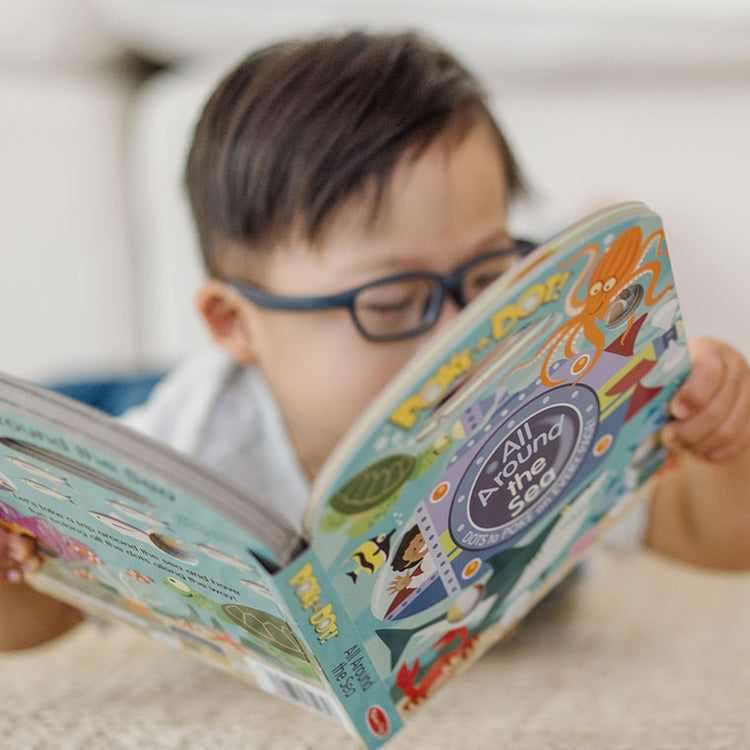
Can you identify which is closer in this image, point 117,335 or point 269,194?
point 269,194

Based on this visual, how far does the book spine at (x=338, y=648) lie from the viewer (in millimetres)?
347

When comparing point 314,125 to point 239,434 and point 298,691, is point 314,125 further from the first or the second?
point 298,691

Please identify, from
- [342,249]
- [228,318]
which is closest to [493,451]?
[342,249]

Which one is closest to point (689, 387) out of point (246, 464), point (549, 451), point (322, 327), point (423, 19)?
point (549, 451)

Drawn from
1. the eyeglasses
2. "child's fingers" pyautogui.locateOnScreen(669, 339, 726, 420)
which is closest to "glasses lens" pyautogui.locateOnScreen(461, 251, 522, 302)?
the eyeglasses

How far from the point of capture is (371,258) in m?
0.61

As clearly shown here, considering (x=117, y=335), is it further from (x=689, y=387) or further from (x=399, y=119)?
(x=689, y=387)

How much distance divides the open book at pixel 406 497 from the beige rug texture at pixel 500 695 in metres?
0.06

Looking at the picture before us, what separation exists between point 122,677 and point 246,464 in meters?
0.20

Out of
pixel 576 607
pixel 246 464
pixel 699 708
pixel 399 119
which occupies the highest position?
pixel 399 119

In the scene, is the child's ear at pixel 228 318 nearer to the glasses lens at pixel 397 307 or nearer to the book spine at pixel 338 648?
the glasses lens at pixel 397 307

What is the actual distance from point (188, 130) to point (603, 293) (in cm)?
77

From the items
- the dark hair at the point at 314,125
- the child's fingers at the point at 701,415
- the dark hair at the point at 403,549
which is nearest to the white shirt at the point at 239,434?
the dark hair at the point at 314,125

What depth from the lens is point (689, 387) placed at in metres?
0.50
